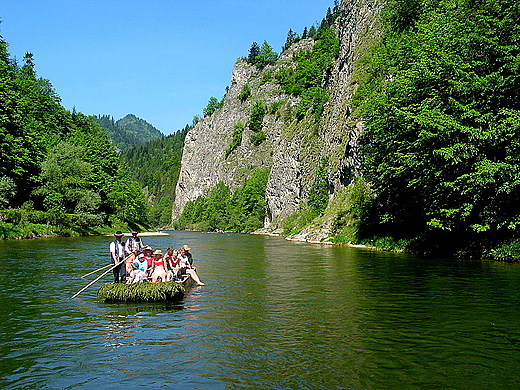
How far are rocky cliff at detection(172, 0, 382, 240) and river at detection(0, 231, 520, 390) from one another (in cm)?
3783

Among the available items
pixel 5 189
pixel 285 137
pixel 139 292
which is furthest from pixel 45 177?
pixel 285 137

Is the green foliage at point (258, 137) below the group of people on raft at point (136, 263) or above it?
above

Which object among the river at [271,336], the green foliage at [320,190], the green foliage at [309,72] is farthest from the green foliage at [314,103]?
the river at [271,336]

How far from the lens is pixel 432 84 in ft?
105

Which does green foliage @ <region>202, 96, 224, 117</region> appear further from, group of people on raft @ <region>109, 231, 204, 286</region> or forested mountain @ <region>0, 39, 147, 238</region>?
group of people on raft @ <region>109, 231, 204, 286</region>

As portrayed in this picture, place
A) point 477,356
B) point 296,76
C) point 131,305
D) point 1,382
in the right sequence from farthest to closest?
point 296,76
point 131,305
point 477,356
point 1,382

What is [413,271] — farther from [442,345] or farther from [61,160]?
[61,160]

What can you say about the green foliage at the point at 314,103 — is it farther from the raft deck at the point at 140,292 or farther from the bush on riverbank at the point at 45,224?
the raft deck at the point at 140,292

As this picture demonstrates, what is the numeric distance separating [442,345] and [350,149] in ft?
154

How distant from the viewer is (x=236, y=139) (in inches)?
5517

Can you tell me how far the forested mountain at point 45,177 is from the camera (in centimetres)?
5082

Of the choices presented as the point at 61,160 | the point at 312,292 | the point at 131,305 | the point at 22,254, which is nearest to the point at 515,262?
the point at 312,292

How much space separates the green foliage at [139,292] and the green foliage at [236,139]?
124947mm

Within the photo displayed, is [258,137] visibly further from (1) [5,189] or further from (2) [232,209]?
(1) [5,189]
